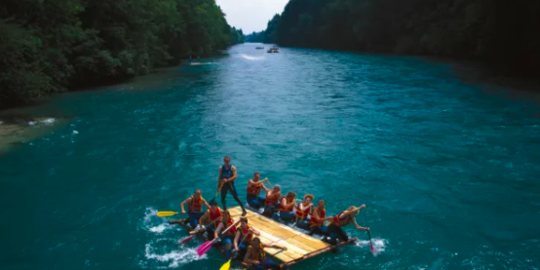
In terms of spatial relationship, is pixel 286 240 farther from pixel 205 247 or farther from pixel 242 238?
pixel 205 247

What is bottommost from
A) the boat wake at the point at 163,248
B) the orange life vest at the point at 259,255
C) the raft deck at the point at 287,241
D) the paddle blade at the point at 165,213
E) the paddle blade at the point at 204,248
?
the boat wake at the point at 163,248

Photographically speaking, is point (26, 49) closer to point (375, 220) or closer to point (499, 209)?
point (375, 220)

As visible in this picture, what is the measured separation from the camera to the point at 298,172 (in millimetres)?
21766

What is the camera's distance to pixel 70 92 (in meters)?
44.7

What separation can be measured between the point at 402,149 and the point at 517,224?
934cm

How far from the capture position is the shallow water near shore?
14523mm

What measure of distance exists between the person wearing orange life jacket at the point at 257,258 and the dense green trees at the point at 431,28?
4111 cm

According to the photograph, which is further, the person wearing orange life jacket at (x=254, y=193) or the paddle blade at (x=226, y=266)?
the person wearing orange life jacket at (x=254, y=193)

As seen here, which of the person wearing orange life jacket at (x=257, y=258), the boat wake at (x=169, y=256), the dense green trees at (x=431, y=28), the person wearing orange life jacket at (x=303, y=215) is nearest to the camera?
the person wearing orange life jacket at (x=257, y=258)

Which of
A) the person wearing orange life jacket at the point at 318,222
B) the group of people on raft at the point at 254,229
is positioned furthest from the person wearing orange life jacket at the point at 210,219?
the person wearing orange life jacket at the point at 318,222

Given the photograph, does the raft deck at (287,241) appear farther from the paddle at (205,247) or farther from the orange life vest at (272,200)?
the paddle at (205,247)

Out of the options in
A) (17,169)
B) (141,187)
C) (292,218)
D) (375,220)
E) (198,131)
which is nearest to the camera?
(292,218)

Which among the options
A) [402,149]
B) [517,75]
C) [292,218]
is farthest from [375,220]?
[517,75]

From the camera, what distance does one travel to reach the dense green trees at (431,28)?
1808 inches
